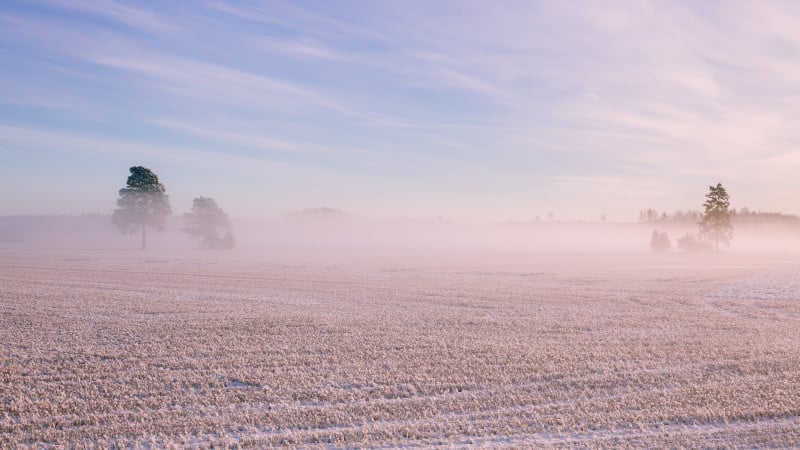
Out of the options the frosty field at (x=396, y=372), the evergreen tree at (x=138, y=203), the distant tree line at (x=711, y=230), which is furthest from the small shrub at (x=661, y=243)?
the evergreen tree at (x=138, y=203)

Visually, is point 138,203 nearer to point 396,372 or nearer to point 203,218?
point 203,218

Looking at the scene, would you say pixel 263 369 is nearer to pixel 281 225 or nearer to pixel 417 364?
pixel 417 364

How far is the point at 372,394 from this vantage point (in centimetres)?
1207

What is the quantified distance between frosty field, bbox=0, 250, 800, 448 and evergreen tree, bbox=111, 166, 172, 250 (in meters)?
60.1

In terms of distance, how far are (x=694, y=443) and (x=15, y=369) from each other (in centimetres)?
1547

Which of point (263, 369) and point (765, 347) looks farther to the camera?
point (765, 347)

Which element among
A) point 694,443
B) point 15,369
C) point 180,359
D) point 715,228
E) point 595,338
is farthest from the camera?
point 715,228

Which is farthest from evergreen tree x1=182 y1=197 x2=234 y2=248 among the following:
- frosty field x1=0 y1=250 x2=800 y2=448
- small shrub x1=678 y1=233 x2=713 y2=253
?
small shrub x1=678 y1=233 x2=713 y2=253

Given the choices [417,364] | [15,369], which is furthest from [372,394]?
[15,369]

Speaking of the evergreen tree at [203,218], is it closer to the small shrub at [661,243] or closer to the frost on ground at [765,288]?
the small shrub at [661,243]

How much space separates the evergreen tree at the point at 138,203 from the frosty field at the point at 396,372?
60059 millimetres

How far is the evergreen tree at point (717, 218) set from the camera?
89.6 meters

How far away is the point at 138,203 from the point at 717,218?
9145 cm

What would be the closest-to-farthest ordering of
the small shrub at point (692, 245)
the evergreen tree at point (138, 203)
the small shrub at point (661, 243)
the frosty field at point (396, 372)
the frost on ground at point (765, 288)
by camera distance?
the frosty field at point (396, 372), the frost on ground at point (765, 288), the evergreen tree at point (138, 203), the small shrub at point (692, 245), the small shrub at point (661, 243)
